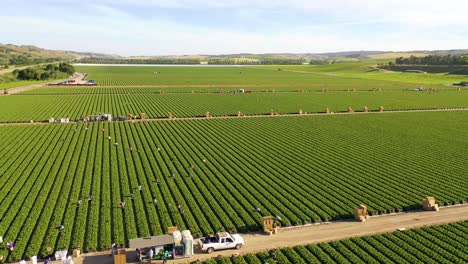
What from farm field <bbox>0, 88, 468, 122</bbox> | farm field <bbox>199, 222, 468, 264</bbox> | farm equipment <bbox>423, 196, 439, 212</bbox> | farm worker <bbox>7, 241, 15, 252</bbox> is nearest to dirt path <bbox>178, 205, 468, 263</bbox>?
farm equipment <bbox>423, 196, 439, 212</bbox>

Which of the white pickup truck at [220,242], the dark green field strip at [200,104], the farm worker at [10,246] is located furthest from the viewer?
the dark green field strip at [200,104]

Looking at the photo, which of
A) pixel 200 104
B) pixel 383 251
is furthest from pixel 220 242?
pixel 200 104

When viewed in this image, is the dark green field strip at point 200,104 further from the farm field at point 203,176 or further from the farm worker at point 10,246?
the farm worker at point 10,246

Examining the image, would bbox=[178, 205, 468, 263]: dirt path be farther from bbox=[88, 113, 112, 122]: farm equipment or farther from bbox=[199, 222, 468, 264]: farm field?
bbox=[88, 113, 112, 122]: farm equipment

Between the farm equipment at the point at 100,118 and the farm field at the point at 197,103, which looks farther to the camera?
the farm field at the point at 197,103

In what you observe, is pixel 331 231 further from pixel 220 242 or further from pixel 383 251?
pixel 220 242

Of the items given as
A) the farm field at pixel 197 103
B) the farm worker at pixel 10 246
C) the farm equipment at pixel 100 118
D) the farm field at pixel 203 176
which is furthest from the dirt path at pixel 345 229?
the farm field at pixel 197 103

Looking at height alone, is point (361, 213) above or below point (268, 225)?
below
